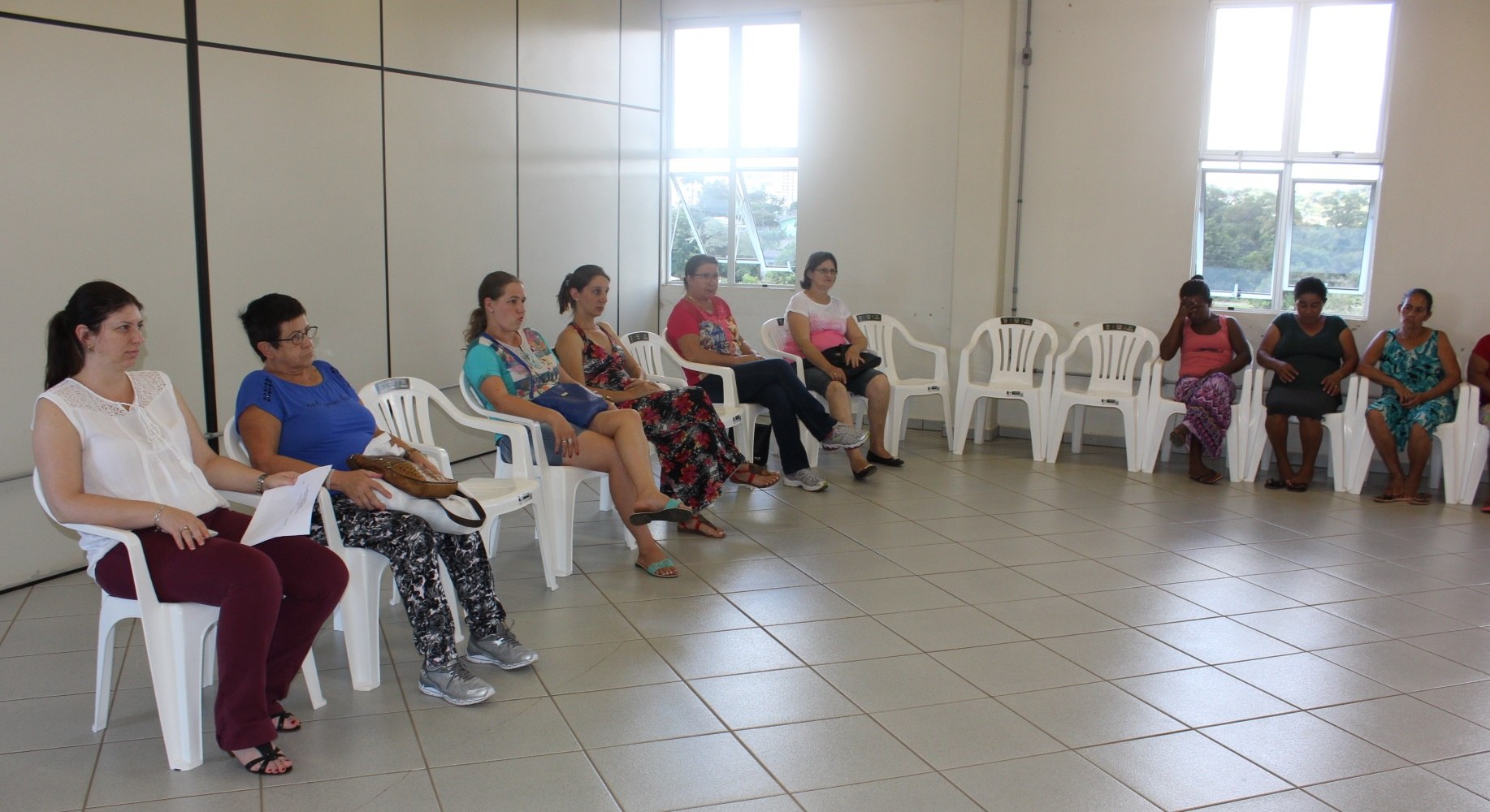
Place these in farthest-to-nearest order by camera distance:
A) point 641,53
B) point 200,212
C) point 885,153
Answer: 1. point 641,53
2. point 885,153
3. point 200,212

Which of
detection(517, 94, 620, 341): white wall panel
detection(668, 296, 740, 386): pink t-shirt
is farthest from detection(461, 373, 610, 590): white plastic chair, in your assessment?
detection(517, 94, 620, 341): white wall panel

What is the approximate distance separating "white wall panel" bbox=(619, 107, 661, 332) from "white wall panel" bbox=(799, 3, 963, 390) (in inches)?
45.3

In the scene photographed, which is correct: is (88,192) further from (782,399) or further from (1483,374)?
(1483,374)

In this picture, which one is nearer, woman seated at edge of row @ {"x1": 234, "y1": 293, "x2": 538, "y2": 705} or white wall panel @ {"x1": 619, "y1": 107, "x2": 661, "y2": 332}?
woman seated at edge of row @ {"x1": 234, "y1": 293, "x2": 538, "y2": 705}

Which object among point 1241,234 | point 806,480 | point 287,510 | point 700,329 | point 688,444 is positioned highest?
point 1241,234

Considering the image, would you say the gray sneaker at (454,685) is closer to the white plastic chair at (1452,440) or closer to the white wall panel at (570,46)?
the white wall panel at (570,46)

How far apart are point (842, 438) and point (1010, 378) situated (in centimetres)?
185

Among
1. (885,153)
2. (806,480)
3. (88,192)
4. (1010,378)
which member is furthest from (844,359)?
(88,192)

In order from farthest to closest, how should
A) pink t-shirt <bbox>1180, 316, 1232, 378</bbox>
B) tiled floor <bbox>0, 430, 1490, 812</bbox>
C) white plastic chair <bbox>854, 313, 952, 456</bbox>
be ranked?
A: white plastic chair <bbox>854, 313, 952, 456</bbox>
pink t-shirt <bbox>1180, 316, 1232, 378</bbox>
tiled floor <bbox>0, 430, 1490, 812</bbox>

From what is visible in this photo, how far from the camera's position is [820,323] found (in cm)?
646

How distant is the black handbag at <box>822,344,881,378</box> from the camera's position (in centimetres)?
634

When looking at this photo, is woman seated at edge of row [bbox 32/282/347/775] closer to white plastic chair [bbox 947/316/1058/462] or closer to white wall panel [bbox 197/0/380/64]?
white wall panel [bbox 197/0/380/64]

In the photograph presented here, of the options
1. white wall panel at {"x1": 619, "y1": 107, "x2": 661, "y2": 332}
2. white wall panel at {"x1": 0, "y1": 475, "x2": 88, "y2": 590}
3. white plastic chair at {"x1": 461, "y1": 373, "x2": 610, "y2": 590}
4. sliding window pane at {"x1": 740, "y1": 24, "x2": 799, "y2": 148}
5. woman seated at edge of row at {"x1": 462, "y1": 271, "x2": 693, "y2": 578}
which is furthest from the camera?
sliding window pane at {"x1": 740, "y1": 24, "x2": 799, "y2": 148}

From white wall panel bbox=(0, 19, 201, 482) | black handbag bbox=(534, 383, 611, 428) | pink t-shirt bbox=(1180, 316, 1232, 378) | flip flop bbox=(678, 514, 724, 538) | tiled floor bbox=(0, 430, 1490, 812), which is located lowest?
tiled floor bbox=(0, 430, 1490, 812)
